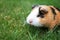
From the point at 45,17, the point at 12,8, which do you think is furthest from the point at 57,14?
the point at 12,8

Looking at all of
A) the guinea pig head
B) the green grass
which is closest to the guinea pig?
the guinea pig head

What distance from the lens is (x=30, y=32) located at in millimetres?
4133

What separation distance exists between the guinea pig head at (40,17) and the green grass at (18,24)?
0.65ft

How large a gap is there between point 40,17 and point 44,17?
0.07 metres

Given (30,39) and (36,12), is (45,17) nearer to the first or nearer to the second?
(36,12)

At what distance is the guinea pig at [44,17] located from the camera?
3.91 metres

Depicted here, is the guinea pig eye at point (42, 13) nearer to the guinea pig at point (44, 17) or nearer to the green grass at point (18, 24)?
the guinea pig at point (44, 17)

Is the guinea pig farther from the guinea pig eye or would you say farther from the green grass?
the green grass

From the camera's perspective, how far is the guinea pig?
12.8 ft

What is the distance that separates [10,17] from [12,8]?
43cm

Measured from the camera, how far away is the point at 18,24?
444cm

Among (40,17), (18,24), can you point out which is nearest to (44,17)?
(40,17)

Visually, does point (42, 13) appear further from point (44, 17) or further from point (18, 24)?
point (18, 24)

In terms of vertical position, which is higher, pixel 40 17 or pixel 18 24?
pixel 40 17
